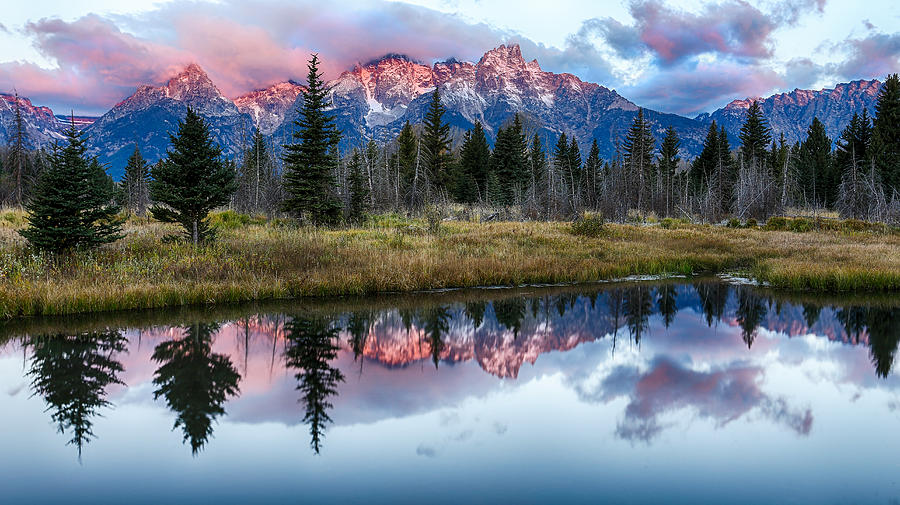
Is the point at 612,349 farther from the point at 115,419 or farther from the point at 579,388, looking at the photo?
the point at 115,419

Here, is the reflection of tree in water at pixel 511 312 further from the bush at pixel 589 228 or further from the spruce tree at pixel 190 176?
the bush at pixel 589 228

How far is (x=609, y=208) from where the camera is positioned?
50.3 m

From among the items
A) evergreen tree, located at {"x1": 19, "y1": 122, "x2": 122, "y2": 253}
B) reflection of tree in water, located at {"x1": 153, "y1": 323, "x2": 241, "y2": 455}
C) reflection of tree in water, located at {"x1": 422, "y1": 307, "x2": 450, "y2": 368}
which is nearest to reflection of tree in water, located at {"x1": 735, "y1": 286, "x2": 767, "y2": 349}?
reflection of tree in water, located at {"x1": 422, "y1": 307, "x2": 450, "y2": 368}

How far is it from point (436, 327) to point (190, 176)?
12.0 metres

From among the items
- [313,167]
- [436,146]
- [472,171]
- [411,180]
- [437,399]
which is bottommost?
[437,399]

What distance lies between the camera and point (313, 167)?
29859 millimetres

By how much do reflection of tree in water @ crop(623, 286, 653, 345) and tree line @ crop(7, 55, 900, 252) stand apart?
1472cm

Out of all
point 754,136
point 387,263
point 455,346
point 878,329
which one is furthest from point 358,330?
point 754,136

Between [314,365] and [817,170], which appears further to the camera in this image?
[817,170]

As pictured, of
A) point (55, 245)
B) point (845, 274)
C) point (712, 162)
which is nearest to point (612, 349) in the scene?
point (845, 274)

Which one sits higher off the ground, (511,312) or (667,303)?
(667,303)

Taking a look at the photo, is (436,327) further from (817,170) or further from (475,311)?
(817,170)

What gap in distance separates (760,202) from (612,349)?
42987 millimetres

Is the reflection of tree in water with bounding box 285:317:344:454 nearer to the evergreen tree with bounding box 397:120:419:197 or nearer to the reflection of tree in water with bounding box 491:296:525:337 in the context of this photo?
the reflection of tree in water with bounding box 491:296:525:337
